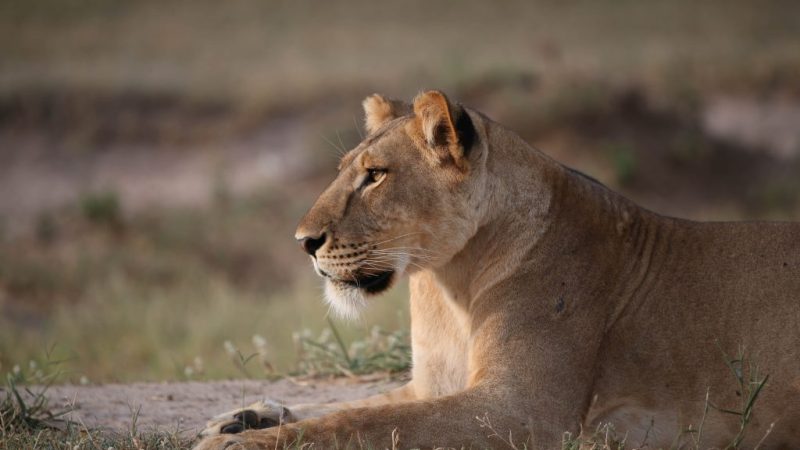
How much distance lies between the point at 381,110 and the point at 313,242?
809mm

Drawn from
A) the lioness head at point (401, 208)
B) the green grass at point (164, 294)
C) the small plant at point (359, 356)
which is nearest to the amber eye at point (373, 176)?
the lioness head at point (401, 208)

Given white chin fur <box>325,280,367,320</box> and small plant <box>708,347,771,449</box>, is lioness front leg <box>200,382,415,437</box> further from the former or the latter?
small plant <box>708,347,771,449</box>

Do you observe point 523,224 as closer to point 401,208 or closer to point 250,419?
point 401,208

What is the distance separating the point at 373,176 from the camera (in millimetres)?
4309

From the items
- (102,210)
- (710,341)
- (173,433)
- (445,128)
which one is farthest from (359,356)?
(102,210)

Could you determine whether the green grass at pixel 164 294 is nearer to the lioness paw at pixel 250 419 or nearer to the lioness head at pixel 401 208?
the lioness paw at pixel 250 419

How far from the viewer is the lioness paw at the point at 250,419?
4.36 metres

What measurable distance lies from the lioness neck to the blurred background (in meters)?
2.59

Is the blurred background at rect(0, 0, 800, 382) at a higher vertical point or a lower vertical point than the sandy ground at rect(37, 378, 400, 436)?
higher

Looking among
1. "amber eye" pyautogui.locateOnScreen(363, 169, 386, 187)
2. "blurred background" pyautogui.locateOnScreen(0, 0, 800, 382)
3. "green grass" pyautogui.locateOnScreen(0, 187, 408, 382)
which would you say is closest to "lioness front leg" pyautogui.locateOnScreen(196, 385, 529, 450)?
"amber eye" pyautogui.locateOnScreen(363, 169, 386, 187)

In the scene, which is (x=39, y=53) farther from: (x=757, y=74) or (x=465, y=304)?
(x=465, y=304)

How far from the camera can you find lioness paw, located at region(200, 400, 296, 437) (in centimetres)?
436

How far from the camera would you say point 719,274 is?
4.34 meters

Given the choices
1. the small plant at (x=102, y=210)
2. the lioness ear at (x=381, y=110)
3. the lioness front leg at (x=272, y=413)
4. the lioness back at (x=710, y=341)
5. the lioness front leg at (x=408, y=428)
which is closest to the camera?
Result: the lioness front leg at (x=408, y=428)
